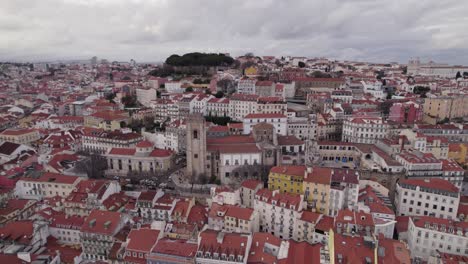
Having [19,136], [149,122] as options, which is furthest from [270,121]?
[19,136]

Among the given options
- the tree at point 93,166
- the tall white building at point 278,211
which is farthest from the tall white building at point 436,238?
the tree at point 93,166

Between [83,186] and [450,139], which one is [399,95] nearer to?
[450,139]

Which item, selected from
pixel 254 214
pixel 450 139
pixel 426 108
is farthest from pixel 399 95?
pixel 254 214

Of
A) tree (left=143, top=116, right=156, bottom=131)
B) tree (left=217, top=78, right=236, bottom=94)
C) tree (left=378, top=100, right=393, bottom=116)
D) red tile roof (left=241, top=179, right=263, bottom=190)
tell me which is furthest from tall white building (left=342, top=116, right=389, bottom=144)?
tree (left=143, top=116, right=156, bottom=131)

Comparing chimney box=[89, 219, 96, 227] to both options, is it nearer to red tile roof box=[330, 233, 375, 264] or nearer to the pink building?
red tile roof box=[330, 233, 375, 264]

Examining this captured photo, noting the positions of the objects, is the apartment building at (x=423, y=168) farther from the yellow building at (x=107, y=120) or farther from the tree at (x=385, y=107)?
the yellow building at (x=107, y=120)
